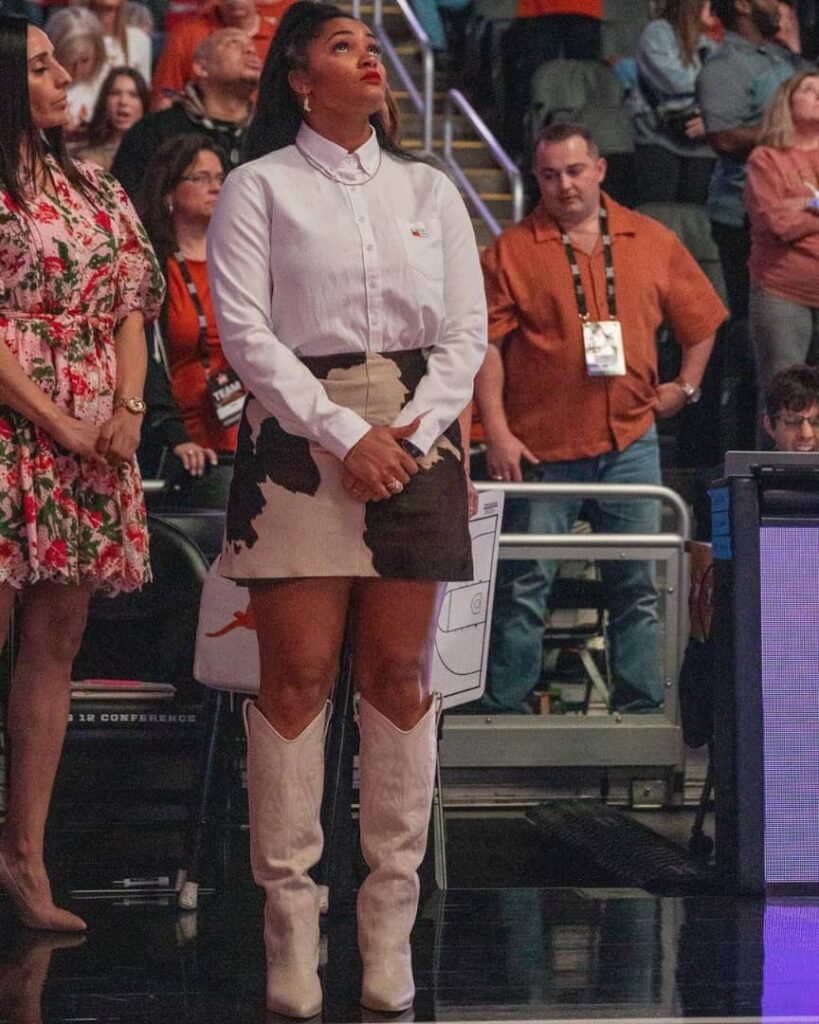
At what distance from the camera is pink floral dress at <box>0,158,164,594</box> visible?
12.0 feet

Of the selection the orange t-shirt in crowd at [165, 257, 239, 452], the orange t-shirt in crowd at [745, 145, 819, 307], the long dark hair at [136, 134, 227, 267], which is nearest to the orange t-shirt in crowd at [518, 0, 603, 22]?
the orange t-shirt in crowd at [745, 145, 819, 307]

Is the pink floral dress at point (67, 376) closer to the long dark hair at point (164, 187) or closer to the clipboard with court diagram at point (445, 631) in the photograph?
the clipboard with court diagram at point (445, 631)

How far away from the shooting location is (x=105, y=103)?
7371mm

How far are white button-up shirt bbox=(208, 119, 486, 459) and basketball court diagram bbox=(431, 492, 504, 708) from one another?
3.98ft

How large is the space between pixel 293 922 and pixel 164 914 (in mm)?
960

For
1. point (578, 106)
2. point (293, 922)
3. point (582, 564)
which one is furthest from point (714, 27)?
point (293, 922)

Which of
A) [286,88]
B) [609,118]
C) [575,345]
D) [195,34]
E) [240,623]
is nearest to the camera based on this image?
[286,88]

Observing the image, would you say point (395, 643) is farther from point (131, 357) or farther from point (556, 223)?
point (556, 223)

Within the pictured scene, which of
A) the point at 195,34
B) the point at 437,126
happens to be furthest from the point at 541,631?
the point at 437,126

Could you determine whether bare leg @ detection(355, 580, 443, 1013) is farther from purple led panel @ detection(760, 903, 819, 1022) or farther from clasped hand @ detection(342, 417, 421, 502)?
purple led panel @ detection(760, 903, 819, 1022)

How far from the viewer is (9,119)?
3725mm

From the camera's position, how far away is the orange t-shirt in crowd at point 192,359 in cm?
550

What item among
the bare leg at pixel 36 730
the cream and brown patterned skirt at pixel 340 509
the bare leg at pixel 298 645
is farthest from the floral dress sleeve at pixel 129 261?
the bare leg at pixel 298 645

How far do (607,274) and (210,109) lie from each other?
1.58 metres
